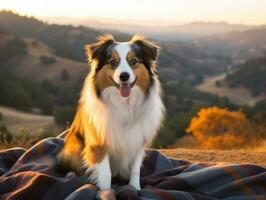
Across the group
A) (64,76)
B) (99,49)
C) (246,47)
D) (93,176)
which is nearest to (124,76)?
(99,49)

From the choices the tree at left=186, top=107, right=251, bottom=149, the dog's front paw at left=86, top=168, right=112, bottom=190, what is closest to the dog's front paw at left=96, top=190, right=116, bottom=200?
the dog's front paw at left=86, top=168, right=112, bottom=190

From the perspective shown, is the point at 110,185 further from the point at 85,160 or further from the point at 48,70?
the point at 48,70

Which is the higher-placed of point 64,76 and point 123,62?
point 123,62

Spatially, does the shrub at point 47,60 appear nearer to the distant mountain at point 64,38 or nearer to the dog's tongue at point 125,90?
the distant mountain at point 64,38

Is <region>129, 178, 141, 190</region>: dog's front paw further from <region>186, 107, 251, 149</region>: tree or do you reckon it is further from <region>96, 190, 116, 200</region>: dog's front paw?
<region>186, 107, 251, 149</region>: tree

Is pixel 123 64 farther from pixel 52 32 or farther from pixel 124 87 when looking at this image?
pixel 52 32

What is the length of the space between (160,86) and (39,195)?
185 centimetres

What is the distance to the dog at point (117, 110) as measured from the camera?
16.2ft

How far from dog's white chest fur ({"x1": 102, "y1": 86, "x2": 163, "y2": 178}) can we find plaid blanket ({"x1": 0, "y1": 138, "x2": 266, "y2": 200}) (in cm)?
38

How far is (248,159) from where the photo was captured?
7.26 meters

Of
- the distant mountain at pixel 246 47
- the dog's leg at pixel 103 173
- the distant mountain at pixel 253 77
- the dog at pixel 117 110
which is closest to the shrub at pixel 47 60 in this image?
the distant mountain at pixel 253 77

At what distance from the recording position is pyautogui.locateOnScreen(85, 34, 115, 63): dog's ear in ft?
16.5

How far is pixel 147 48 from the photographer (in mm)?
5164

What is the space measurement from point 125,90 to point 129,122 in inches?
19.6
